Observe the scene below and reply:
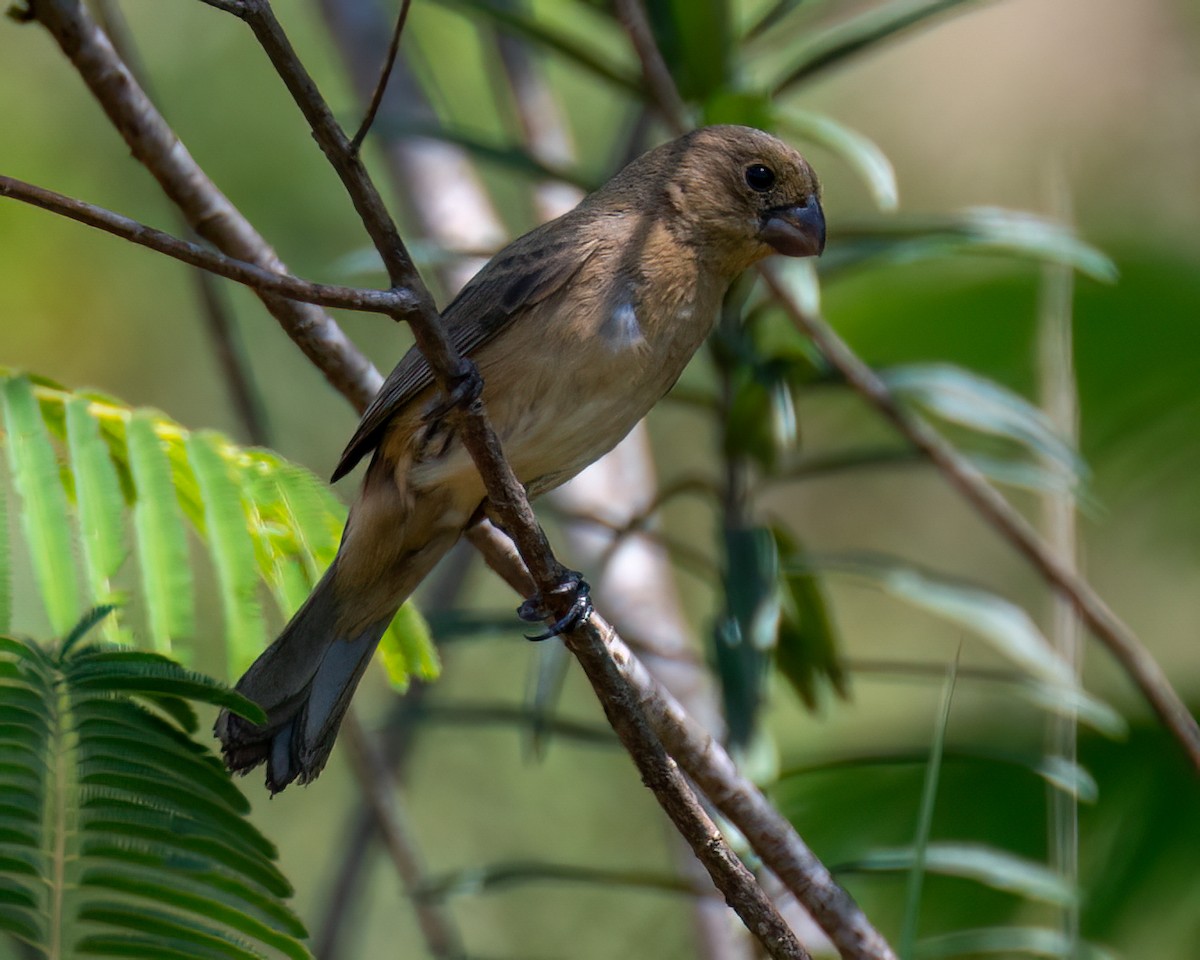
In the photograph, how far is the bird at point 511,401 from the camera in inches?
107

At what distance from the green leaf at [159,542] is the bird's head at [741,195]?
4.09 ft

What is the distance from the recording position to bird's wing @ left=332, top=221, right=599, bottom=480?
2.79 metres

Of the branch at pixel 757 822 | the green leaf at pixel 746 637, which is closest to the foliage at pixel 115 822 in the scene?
the branch at pixel 757 822

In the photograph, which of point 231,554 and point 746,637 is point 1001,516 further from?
point 231,554

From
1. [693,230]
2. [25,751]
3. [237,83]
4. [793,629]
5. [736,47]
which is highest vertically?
[237,83]

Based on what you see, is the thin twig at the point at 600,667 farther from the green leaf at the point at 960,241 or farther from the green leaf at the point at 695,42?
the green leaf at the point at 695,42

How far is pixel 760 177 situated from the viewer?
3180mm

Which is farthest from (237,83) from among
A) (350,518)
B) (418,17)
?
(350,518)

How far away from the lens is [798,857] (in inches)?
95.4

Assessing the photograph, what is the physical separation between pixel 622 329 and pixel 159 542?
1012 mm

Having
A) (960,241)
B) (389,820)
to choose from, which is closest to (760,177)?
(960,241)

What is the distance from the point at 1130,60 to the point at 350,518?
5572mm

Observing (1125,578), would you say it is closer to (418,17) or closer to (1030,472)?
(1030,472)

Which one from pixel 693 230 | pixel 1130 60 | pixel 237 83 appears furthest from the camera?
pixel 1130 60
